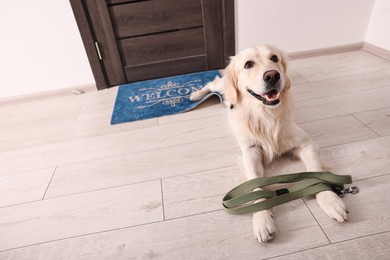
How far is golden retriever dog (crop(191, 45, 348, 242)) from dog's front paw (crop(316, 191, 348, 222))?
144mm

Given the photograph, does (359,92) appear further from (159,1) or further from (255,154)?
(159,1)

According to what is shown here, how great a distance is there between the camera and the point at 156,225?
1.02 metres

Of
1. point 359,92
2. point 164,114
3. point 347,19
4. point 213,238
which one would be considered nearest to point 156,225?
point 213,238

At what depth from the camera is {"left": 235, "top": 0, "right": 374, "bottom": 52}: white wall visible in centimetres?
221

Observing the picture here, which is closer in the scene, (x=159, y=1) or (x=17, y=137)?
(x=17, y=137)

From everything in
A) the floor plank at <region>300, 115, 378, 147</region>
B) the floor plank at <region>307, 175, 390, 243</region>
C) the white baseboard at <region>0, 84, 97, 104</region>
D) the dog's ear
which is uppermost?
the dog's ear

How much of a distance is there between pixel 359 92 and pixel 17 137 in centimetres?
246

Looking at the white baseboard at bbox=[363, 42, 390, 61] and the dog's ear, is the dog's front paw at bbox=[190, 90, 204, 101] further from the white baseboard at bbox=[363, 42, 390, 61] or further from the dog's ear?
the white baseboard at bbox=[363, 42, 390, 61]

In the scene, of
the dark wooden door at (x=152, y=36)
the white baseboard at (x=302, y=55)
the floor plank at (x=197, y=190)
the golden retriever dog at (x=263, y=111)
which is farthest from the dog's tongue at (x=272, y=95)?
the white baseboard at (x=302, y=55)

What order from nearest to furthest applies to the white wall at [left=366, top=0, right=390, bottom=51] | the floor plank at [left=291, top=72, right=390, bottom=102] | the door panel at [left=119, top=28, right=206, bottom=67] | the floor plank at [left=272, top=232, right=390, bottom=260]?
1. the floor plank at [left=272, top=232, right=390, bottom=260]
2. the floor plank at [left=291, top=72, right=390, bottom=102]
3. the white wall at [left=366, top=0, right=390, bottom=51]
4. the door panel at [left=119, top=28, right=206, bottom=67]

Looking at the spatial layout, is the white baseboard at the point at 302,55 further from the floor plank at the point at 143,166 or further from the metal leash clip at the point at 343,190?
the metal leash clip at the point at 343,190

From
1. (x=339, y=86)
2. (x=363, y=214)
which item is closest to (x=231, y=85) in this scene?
(x=363, y=214)

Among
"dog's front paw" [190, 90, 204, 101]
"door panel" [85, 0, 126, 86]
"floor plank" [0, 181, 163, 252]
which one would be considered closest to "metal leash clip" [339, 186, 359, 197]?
"floor plank" [0, 181, 163, 252]

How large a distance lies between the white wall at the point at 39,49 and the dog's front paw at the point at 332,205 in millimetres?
2171
